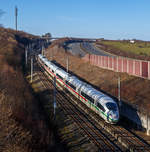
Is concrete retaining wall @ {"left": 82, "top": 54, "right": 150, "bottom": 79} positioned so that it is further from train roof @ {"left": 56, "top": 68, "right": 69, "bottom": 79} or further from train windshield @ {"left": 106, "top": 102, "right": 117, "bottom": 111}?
train windshield @ {"left": 106, "top": 102, "right": 117, "bottom": 111}

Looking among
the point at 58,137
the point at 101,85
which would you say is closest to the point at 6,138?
the point at 58,137

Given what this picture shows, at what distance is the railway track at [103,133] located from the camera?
18125mm

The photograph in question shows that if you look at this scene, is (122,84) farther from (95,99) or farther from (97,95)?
(95,99)

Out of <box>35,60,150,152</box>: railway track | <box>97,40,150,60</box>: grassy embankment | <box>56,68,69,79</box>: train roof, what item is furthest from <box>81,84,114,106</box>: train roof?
<box>97,40,150,60</box>: grassy embankment

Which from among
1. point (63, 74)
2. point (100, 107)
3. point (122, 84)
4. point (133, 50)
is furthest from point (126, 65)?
point (133, 50)

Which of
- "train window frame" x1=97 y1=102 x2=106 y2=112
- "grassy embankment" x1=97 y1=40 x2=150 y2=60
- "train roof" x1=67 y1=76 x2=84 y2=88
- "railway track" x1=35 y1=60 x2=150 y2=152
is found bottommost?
"railway track" x1=35 y1=60 x2=150 y2=152

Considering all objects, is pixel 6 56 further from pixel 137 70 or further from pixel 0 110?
pixel 0 110

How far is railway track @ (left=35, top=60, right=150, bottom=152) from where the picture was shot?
1812 cm

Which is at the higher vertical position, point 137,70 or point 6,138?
point 137,70

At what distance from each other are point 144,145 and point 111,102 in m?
5.35

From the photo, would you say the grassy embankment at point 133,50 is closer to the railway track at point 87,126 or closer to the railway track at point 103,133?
the railway track at point 87,126

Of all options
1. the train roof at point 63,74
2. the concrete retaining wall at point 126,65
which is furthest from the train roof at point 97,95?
the concrete retaining wall at point 126,65

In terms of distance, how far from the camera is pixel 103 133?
827 inches

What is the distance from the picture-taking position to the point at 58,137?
20875mm
